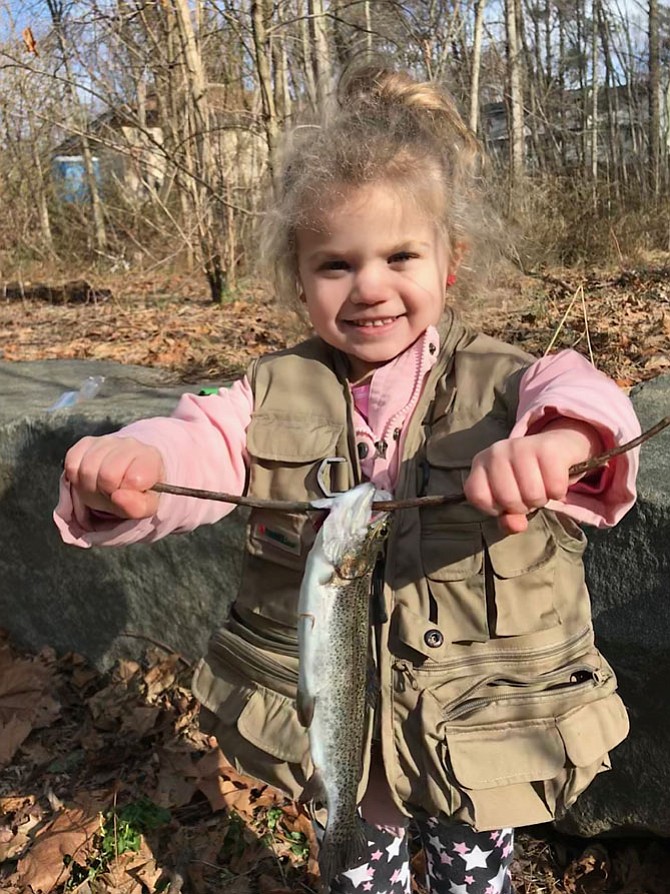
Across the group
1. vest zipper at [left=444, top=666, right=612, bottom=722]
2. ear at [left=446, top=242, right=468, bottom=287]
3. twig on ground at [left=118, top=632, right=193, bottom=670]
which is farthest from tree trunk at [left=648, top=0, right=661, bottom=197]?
vest zipper at [left=444, top=666, right=612, bottom=722]

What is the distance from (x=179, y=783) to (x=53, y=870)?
61 cm

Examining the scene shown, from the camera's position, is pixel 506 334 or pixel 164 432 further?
pixel 506 334

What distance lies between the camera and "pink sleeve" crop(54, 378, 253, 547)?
1.76m

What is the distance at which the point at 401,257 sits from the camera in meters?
1.95

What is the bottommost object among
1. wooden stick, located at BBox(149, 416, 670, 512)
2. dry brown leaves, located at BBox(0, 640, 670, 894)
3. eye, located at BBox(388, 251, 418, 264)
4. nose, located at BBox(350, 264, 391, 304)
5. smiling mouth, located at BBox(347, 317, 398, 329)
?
dry brown leaves, located at BBox(0, 640, 670, 894)

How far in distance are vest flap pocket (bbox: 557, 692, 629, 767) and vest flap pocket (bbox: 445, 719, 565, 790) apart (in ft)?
0.08

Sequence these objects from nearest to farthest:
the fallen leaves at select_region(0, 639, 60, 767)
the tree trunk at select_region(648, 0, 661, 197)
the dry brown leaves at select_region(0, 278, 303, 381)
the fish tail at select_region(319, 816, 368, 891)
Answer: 1. the fish tail at select_region(319, 816, 368, 891)
2. the fallen leaves at select_region(0, 639, 60, 767)
3. the dry brown leaves at select_region(0, 278, 303, 381)
4. the tree trunk at select_region(648, 0, 661, 197)

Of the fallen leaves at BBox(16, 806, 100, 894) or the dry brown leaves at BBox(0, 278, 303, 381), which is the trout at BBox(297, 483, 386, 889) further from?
the dry brown leaves at BBox(0, 278, 303, 381)

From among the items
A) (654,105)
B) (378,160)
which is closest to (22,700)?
(378,160)

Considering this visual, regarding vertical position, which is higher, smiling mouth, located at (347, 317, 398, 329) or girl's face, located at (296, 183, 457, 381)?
girl's face, located at (296, 183, 457, 381)

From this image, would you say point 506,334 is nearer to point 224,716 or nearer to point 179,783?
point 179,783

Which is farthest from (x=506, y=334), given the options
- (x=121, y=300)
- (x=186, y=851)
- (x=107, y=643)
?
(x=121, y=300)

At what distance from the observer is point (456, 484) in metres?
1.83

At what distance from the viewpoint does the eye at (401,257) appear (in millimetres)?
1938
